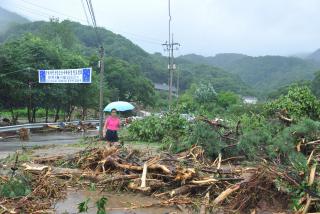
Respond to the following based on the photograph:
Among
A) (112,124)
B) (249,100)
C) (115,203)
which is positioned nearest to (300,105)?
(112,124)

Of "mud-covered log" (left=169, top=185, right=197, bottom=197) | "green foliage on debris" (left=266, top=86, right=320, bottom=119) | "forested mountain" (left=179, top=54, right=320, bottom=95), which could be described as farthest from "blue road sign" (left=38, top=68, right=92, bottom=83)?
"forested mountain" (left=179, top=54, right=320, bottom=95)

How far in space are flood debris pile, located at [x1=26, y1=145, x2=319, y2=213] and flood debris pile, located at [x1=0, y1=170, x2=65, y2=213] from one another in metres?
0.79

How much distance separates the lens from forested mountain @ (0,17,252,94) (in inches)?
2488

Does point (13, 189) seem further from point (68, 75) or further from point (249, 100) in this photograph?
point (249, 100)

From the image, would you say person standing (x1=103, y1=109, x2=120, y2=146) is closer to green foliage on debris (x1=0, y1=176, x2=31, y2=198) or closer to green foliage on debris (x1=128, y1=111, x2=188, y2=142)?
green foliage on debris (x1=128, y1=111, x2=188, y2=142)

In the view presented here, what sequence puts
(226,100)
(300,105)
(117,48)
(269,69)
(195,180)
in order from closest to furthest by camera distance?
(195,180) → (300,105) → (226,100) → (117,48) → (269,69)

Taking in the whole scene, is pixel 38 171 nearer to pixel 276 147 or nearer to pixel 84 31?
pixel 276 147

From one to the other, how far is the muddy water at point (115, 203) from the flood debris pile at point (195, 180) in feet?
0.67

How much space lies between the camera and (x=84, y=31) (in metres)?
77.7

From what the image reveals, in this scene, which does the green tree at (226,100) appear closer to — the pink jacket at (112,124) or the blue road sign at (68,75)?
the blue road sign at (68,75)

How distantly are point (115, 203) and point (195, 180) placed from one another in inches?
60.1

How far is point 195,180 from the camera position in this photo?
811 centimetres

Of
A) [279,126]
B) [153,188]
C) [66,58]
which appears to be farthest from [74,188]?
[66,58]

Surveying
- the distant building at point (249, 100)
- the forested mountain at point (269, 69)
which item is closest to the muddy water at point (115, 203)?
the distant building at point (249, 100)
